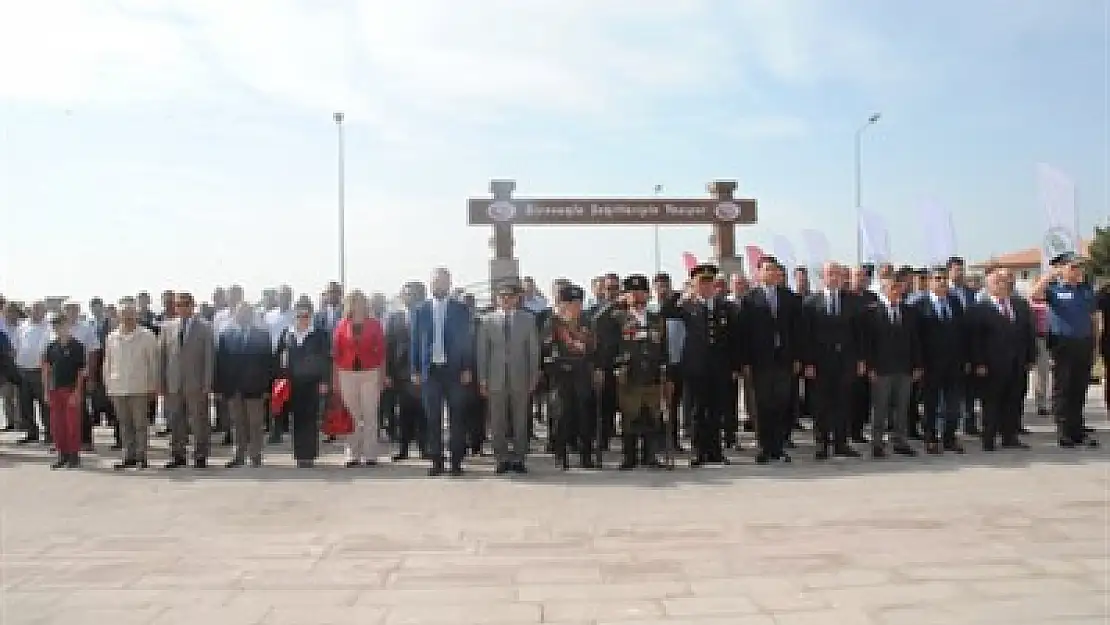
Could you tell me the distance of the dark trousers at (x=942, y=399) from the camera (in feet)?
30.8

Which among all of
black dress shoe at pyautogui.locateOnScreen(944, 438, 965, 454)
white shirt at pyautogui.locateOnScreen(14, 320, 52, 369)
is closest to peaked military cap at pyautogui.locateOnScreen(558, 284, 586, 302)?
black dress shoe at pyautogui.locateOnScreen(944, 438, 965, 454)

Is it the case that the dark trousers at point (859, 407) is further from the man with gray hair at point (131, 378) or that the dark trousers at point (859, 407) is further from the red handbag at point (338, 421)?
the man with gray hair at point (131, 378)

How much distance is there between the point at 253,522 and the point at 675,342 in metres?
4.31

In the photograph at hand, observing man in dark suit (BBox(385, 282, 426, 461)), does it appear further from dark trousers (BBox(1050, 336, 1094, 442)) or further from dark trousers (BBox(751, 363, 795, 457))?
dark trousers (BBox(1050, 336, 1094, 442))

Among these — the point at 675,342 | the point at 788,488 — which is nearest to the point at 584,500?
the point at 788,488

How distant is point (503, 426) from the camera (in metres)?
8.95

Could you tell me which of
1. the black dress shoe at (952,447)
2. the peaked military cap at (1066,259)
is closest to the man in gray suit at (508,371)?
the black dress shoe at (952,447)

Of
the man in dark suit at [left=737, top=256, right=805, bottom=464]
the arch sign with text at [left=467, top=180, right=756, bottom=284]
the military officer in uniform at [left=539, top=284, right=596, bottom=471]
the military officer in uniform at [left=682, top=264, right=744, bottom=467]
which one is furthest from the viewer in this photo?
the arch sign with text at [left=467, top=180, right=756, bottom=284]

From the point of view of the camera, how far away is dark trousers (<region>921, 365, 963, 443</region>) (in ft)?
30.8

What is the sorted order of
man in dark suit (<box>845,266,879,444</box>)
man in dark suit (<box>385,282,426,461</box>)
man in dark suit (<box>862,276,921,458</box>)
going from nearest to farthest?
man in dark suit (<box>862,276,921,458</box>) → man in dark suit (<box>845,266,879,444</box>) → man in dark suit (<box>385,282,426,461</box>)

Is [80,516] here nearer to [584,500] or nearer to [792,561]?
[584,500]

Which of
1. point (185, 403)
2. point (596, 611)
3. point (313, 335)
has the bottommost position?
point (596, 611)

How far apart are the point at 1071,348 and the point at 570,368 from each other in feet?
17.1

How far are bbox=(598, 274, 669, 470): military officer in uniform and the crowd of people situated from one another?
0.8 inches
